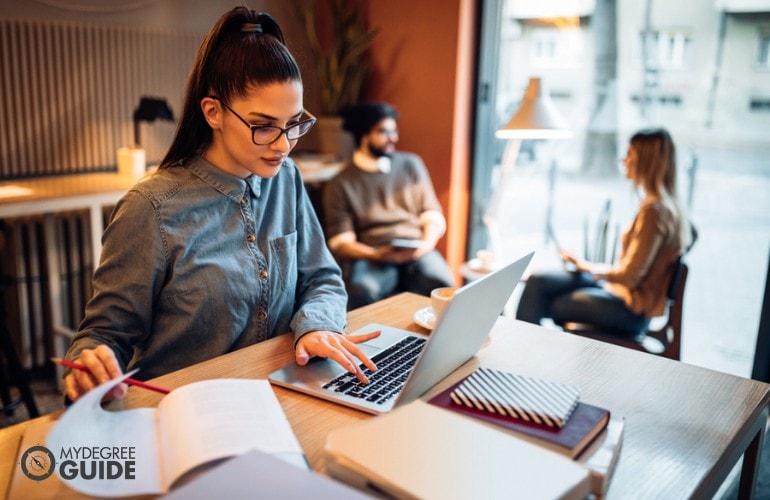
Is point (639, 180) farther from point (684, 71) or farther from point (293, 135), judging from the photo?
point (293, 135)

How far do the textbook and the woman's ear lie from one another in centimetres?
75

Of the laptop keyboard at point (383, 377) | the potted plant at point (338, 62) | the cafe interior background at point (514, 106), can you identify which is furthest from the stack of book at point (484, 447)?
the potted plant at point (338, 62)

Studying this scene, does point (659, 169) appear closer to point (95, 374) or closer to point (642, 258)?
point (642, 258)

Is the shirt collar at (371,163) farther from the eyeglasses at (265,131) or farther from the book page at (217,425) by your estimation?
the book page at (217,425)

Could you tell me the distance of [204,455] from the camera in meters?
0.77

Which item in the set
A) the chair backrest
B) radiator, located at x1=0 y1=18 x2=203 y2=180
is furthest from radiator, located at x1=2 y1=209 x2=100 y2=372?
the chair backrest

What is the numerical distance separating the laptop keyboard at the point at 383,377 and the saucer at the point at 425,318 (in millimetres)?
122

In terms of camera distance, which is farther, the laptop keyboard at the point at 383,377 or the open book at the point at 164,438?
the laptop keyboard at the point at 383,377

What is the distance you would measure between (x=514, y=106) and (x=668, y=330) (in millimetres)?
1482

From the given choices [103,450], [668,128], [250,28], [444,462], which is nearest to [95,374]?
[103,450]

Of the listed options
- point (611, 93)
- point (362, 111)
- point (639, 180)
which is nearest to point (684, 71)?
point (611, 93)

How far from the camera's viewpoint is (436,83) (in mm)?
3549

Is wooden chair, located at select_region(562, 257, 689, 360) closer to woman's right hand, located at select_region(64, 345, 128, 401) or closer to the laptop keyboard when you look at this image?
the laptop keyboard

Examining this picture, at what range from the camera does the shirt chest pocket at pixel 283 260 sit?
4.71ft
